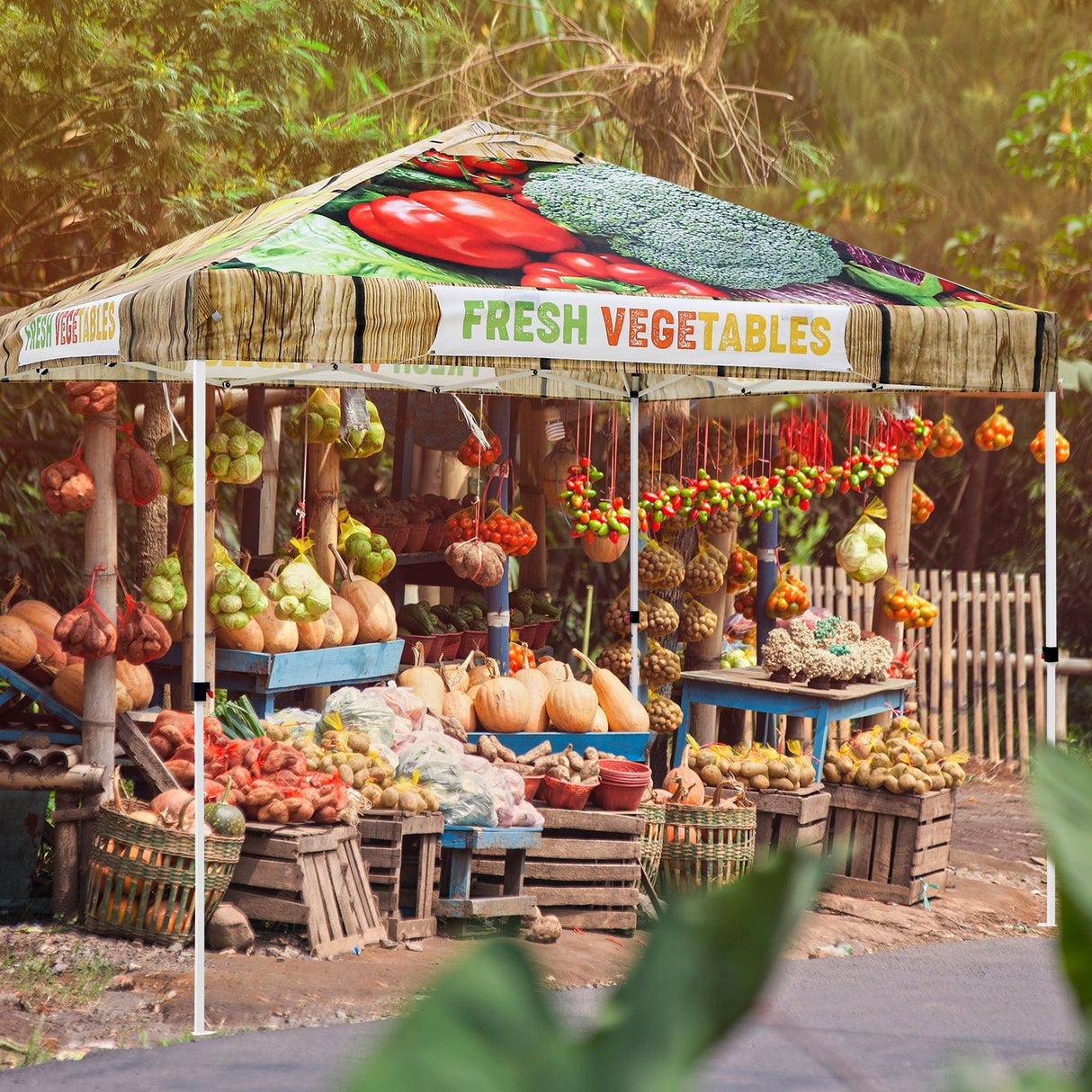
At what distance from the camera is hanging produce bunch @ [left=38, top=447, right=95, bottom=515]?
460 cm

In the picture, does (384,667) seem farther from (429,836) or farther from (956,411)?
(956,411)

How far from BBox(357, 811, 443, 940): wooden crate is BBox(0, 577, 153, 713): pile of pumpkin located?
3.43ft

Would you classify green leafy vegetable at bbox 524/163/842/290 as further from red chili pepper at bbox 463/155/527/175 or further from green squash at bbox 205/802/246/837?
green squash at bbox 205/802/246/837

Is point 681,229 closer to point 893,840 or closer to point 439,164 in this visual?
point 439,164

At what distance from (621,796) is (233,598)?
5.05ft

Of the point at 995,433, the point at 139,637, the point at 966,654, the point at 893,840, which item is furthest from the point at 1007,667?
the point at 139,637

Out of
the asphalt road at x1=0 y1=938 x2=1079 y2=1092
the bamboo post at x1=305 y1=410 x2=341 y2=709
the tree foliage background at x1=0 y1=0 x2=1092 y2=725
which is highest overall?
the tree foliage background at x1=0 y1=0 x2=1092 y2=725

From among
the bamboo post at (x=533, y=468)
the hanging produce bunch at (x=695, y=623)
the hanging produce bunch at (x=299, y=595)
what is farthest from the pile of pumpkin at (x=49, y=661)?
the bamboo post at (x=533, y=468)

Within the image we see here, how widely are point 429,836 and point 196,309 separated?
1935 millimetres

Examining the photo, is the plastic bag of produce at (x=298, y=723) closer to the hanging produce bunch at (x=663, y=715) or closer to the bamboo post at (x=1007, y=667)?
the hanging produce bunch at (x=663, y=715)

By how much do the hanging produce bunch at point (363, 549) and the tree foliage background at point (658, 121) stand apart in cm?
197

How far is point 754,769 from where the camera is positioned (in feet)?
17.6

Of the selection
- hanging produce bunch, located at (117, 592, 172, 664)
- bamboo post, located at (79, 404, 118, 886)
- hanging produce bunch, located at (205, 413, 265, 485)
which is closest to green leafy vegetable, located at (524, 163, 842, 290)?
hanging produce bunch, located at (205, 413, 265, 485)

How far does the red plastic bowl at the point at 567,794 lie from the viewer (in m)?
4.86
